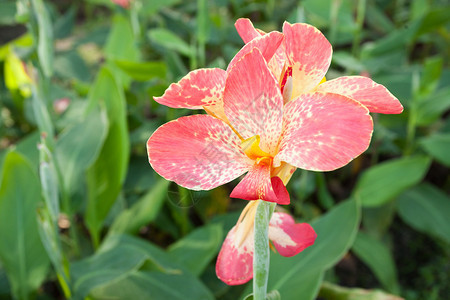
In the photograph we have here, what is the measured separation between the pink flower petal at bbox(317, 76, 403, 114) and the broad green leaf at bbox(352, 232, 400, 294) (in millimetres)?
1027

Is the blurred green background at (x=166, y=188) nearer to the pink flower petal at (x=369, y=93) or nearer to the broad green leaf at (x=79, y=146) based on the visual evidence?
the broad green leaf at (x=79, y=146)

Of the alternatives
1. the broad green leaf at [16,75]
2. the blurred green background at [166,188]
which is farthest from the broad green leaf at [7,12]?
the broad green leaf at [16,75]

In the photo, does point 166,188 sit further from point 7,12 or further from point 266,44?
point 7,12

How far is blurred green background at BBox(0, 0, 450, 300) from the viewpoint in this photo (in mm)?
920

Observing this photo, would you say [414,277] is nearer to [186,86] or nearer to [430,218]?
[430,218]

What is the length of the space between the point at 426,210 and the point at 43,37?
4.06 ft

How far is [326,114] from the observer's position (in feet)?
1.18

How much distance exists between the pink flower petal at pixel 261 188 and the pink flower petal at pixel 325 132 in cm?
2

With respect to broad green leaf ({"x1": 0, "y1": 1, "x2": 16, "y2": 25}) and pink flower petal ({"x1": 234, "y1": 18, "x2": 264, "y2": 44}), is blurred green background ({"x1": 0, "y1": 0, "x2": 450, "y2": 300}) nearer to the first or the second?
pink flower petal ({"x1": 234, "y1": 18, "x2": 264, "y2": 44})

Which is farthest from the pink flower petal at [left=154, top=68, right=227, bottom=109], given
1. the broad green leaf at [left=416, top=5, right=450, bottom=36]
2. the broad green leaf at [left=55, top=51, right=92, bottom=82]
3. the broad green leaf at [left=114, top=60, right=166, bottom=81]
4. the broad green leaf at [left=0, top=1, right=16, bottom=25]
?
the broad green leaf at [left=0, top=1, right=16, bottom=25]

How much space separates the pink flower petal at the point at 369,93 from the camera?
397mm

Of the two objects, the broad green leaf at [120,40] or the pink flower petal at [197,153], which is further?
the broad green leaf at [120,40]

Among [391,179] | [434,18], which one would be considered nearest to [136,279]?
[391,179]

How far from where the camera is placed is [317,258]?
0.91 meters
